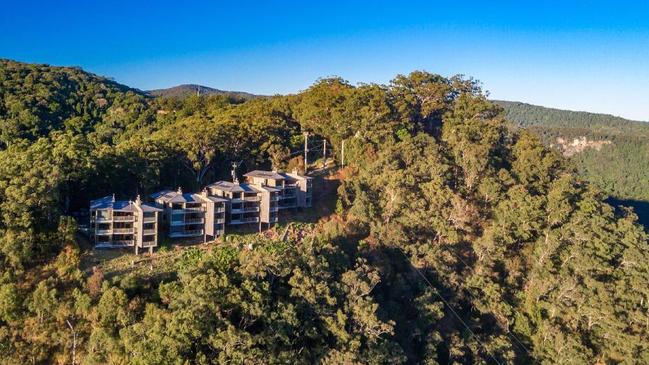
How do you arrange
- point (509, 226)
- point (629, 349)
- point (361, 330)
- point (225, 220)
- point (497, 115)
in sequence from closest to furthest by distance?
point (361, 330) < point (629, 349) < point (225, 220) < point (509, 226) < point (497, 115)

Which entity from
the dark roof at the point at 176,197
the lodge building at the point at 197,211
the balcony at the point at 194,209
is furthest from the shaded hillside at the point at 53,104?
the balcony at the point at 194,209

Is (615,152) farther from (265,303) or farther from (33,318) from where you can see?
(33,318)

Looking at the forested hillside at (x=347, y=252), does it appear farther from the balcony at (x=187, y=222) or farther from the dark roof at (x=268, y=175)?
the dark roof at (x=268, y=175)

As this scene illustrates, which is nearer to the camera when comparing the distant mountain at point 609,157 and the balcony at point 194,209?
the balcony at point 194,209

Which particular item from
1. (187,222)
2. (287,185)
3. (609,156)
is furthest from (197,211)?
(609,156)

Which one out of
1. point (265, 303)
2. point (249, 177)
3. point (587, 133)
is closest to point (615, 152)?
point (587, 133)

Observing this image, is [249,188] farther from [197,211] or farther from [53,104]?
[53,104]
